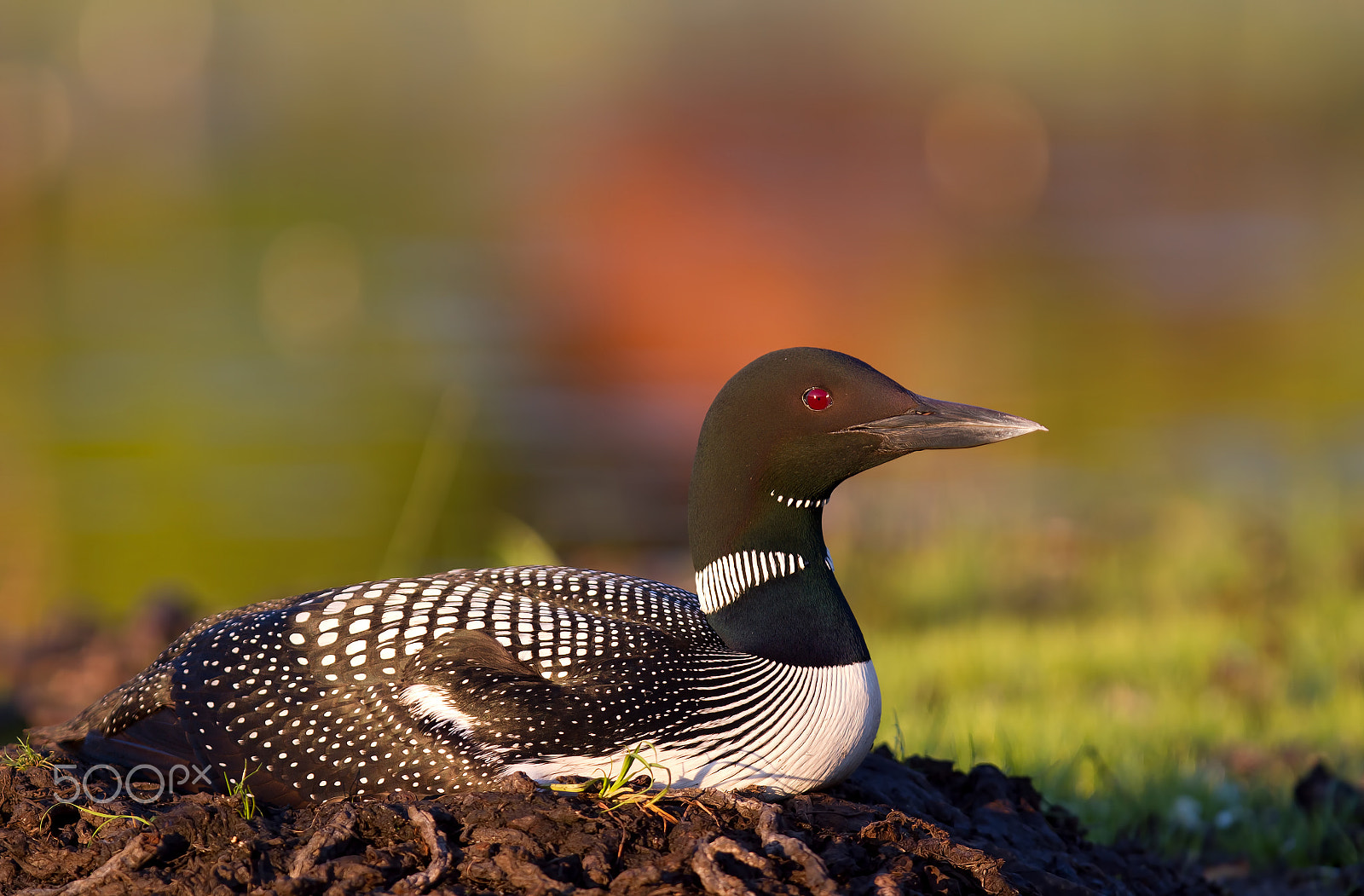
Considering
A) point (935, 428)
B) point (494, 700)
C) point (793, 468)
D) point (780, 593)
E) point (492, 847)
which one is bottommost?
point (492, 847)

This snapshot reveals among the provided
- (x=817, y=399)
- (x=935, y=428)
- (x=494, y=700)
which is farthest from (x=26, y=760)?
(x=935, y=428)

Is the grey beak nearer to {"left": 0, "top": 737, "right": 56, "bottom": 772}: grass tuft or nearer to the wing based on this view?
the wing

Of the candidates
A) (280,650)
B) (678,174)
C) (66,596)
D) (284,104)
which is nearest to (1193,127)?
(678,174)

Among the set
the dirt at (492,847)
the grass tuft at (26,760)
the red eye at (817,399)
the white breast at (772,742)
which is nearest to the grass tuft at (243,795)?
the dirt at (492,847)

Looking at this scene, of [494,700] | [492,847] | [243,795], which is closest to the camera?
[492,847]

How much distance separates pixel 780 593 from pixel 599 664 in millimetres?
451

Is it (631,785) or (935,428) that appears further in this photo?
(935,428)

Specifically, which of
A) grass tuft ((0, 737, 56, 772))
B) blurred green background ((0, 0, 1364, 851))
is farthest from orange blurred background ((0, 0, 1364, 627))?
grass tuft ((0, 737, 56, 772))

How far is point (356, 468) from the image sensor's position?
9.33 meters

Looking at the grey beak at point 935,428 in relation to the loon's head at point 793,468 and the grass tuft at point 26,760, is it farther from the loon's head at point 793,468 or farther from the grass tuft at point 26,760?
the grass tuft at point 26,760

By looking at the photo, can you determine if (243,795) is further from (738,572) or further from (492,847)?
(738,572)

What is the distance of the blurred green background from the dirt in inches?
61.8
